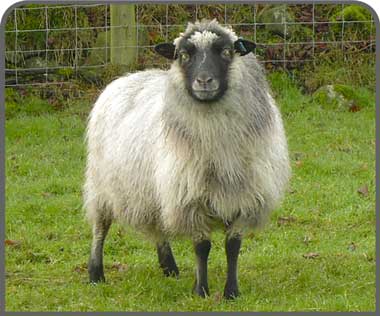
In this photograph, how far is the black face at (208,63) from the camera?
5.45 m

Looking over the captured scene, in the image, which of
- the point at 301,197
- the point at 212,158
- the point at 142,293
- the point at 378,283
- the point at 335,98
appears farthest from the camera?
the point at 335,98

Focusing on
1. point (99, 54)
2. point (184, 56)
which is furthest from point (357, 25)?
point (184, 56)

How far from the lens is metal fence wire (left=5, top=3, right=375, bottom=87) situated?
8.99 m

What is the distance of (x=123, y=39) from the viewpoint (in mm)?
9180

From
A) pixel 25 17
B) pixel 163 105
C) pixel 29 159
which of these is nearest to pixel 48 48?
pixel 25 17

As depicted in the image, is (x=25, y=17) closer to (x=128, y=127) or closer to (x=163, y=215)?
(x=128, y=127)

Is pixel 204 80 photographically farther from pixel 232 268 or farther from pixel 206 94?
pixel 232 268

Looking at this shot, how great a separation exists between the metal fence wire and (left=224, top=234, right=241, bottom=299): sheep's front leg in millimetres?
3098

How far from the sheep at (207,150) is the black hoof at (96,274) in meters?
0.57

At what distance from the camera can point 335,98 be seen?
10.5 metres

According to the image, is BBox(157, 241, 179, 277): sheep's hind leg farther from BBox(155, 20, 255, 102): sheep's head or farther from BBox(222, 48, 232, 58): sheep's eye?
BBox(222, 48, 232, 58): sheep's eye

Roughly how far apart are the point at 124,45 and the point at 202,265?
3.46m

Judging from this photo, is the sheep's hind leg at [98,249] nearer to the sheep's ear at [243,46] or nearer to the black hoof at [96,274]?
the black hoof at [96,274]

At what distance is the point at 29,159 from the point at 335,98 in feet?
11.5
